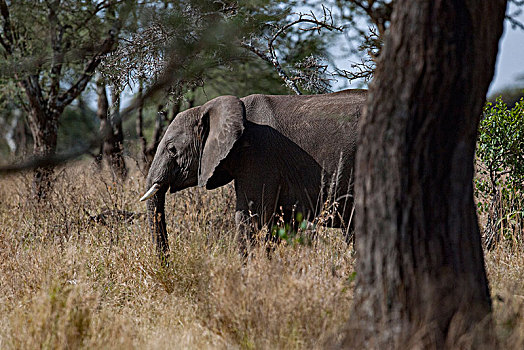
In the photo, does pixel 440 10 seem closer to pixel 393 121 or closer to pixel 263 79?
pixel 393 121

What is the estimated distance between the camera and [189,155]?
6.78m

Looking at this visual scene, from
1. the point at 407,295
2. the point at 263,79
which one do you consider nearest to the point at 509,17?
the point at 263,79

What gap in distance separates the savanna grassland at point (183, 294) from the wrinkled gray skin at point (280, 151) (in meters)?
0.49

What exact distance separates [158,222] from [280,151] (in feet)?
4.70

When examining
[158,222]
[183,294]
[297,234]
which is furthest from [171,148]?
[297,234]

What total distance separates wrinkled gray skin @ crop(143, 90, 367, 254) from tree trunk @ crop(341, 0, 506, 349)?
2.66 meters

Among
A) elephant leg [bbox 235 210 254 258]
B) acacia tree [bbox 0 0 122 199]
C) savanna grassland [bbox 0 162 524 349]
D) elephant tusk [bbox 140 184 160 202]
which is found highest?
acacia tree [bbox 0 0 122 199]

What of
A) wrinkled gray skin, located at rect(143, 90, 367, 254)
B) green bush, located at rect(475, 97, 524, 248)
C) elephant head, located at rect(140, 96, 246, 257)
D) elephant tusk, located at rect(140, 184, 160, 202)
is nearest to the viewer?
wrinkled gray skin, located at rect(143, 90, 367, 254)

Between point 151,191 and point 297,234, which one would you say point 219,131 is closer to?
point 151,191

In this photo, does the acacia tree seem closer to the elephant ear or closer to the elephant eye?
the elephant eye

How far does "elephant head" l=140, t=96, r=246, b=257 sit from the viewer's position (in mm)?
6449

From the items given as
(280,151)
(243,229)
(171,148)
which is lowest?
(243,229)

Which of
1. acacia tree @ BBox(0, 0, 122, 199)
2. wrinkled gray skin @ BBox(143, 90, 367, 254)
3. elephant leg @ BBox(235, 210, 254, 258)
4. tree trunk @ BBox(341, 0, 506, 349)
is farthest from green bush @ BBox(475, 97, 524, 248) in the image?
acacia tree @ BBox(0, 0, 122, 199)

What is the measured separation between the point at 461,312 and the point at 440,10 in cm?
162
